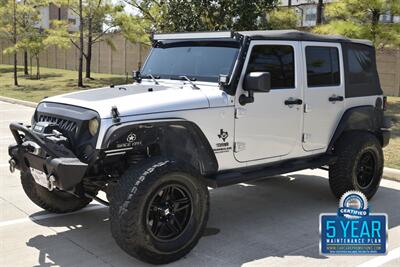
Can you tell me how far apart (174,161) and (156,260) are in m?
0.83

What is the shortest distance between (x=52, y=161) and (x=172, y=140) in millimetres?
1110

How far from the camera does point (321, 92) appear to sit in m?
5.88

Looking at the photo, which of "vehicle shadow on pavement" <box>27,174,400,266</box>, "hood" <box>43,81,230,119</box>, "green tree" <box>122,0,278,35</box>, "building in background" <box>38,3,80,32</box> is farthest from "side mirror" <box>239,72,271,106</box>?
"building in background" <box>38,3,80,32</box>

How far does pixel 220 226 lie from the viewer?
5406 mm

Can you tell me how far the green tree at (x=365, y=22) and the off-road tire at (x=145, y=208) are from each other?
1015 centimetres

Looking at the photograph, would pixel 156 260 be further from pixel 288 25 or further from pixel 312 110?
pixel 288 25

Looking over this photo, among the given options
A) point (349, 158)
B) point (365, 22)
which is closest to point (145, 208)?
point (349, 158)

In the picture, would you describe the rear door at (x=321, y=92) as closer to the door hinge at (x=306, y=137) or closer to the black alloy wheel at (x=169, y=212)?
the door hinge at (x=306, y=137)

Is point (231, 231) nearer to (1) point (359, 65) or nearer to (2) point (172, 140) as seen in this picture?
(2) point (172, 140)

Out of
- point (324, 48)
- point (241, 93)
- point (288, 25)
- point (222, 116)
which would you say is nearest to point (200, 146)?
point (222, 116)

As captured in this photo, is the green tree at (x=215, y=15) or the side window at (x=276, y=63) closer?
the side window at (x=276, y=63)

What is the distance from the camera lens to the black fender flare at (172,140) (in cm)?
426

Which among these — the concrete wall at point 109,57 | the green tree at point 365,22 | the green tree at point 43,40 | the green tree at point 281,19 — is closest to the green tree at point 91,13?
the green tree at point 43,40

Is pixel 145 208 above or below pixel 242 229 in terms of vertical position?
above
